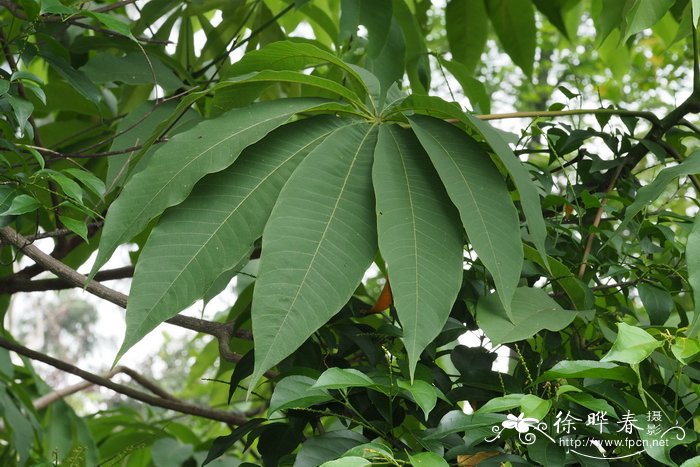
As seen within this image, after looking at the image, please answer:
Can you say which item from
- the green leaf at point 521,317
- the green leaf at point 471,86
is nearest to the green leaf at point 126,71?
the green leaf at point 471,86

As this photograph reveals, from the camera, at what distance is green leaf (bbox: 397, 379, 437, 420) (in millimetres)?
562

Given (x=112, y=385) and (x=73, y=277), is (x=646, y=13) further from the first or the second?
(x=112, y=385)

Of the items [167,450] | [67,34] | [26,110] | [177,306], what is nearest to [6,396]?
[167,450]

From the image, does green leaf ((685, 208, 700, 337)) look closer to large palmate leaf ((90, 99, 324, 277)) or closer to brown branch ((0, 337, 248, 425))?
large palmate leaf ((90, 99, 324, 277))

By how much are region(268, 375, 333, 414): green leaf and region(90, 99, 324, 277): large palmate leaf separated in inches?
5.9

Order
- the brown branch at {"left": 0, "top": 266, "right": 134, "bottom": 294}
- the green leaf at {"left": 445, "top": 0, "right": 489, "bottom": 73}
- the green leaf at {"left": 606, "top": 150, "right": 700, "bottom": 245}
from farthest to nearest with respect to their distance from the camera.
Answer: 1. the green leaf at {"left": 445, "top": 0, "right": 489, "bottom": 73}
2. the brown branch at {"left": 0, "top": 266, "right": 134, "bottom": 294}
3. the green leaf at {"left": 606, "top": 150, "right": 700, "bottom": 245}

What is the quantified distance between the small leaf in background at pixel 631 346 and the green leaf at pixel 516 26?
84 cm

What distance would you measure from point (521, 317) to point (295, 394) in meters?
0.18

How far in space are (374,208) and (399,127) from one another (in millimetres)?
115

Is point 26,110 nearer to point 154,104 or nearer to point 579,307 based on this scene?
point 154,104

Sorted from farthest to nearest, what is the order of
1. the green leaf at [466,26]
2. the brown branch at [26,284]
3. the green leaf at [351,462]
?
the green leaf at [466,26]
the brown branch at [26,284]
the green leaf at [351,462]

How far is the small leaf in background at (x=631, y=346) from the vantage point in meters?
0.54

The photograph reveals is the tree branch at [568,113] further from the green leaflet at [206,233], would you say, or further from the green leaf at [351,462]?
the green leaf at [351,462]

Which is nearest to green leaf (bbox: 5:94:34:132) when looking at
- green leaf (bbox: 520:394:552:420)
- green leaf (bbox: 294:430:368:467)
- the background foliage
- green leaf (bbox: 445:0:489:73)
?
the background foliage
